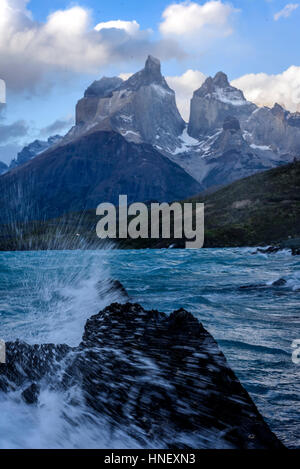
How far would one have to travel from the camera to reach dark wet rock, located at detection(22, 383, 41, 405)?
6.92 m

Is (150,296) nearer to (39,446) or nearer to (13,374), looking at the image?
(13,374)

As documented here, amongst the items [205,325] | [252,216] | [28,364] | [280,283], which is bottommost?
[205,325]

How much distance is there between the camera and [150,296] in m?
23.9

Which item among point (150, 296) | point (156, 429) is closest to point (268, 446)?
point (156, 429)

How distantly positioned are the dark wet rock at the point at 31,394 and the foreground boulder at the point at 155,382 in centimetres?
2

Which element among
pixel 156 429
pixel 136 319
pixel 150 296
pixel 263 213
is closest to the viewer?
pixel 156 429

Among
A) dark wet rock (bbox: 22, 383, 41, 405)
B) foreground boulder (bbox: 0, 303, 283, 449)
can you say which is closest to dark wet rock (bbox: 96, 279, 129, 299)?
foreground boulder (bbox: 0, 303, 283, 449)

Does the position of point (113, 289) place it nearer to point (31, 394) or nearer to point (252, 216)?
point (31, 394)

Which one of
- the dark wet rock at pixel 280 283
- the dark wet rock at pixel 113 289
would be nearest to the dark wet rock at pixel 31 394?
the dark wet rock at pixel 113 289

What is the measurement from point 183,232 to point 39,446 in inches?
5614

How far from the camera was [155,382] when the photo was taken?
23.9 ft

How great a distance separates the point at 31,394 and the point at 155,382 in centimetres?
252

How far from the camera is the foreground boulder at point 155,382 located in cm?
573

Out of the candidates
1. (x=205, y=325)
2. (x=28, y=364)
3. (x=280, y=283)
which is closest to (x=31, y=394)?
(x=28, y=364)
